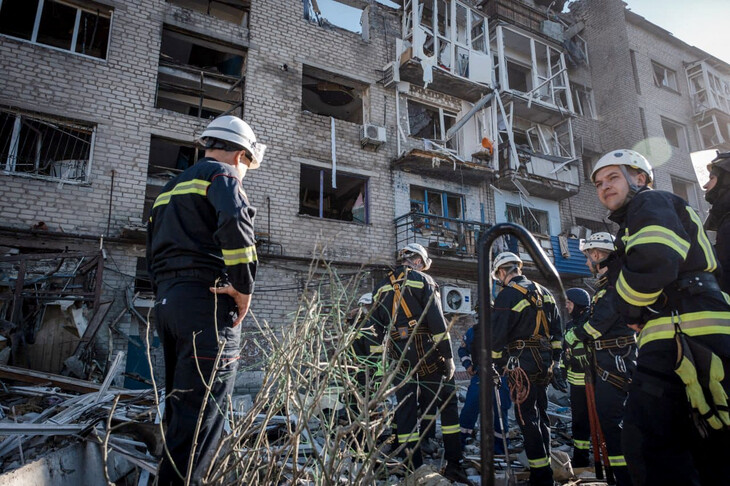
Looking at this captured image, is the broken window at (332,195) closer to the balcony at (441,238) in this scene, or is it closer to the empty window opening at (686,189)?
the balcony at (441,238)

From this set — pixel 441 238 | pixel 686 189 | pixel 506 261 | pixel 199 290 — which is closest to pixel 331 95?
pixel 441 238

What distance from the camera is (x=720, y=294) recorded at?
2.04m

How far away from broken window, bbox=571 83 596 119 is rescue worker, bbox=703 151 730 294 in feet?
60.7

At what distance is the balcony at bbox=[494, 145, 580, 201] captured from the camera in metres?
14.7

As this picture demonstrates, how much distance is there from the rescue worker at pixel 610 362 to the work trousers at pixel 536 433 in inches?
19.1

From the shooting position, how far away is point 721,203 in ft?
8.84

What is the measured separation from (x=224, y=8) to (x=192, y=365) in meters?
13.5

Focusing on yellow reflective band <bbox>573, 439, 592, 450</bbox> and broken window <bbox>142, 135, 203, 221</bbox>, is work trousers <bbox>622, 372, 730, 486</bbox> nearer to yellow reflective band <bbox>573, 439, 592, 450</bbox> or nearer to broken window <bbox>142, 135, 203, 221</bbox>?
yellow reflective band <bbox>573, 439, 592, 450</bbox>

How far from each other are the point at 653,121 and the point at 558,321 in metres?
19.5

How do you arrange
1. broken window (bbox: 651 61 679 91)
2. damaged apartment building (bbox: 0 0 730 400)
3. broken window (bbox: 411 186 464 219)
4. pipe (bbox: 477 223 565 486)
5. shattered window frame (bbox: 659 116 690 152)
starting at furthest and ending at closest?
broken window (bbox: 651 61 679 91), shattered window frame (bbox: 659 116 690 152), broken window (bbox: 411 186 464 219), damaged apartment building (bbox: 0 0 730 400), pipe (bbox: 477 223 565 486)

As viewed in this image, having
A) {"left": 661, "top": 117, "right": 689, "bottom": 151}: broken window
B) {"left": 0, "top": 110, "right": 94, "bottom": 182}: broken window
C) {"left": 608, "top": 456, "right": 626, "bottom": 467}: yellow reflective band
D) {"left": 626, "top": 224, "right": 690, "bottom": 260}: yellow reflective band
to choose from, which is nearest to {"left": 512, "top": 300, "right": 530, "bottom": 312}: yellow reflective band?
{"left": 608, "top": 456, "right": 626, "bottom": 467}: yellow reflective band

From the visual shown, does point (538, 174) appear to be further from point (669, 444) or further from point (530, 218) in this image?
point (669, 444)

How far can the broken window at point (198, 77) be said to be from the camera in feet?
37.2

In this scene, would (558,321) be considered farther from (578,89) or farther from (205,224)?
(578,89)
